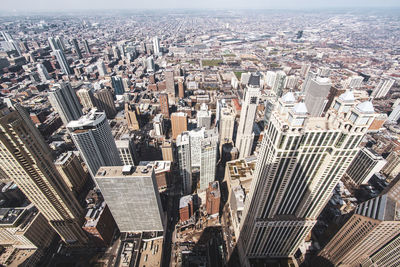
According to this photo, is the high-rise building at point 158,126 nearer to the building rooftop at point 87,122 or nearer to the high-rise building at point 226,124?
the high-rise building at point 226,124

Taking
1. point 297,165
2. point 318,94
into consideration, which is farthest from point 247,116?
point 318,94

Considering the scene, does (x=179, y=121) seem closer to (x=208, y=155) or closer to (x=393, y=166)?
(x=208, y=155)

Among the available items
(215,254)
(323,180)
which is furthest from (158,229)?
(323,180)

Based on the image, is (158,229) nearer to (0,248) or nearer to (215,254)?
(215,254)

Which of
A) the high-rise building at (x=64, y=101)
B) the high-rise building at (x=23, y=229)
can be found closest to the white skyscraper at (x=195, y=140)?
the high-rise building at (x=23, y=229)

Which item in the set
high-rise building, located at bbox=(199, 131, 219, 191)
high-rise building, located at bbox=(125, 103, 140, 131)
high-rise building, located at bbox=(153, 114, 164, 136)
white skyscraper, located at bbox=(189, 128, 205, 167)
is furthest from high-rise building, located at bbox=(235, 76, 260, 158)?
high-rise building, located at bbox=(125, 103, 140, 131)
